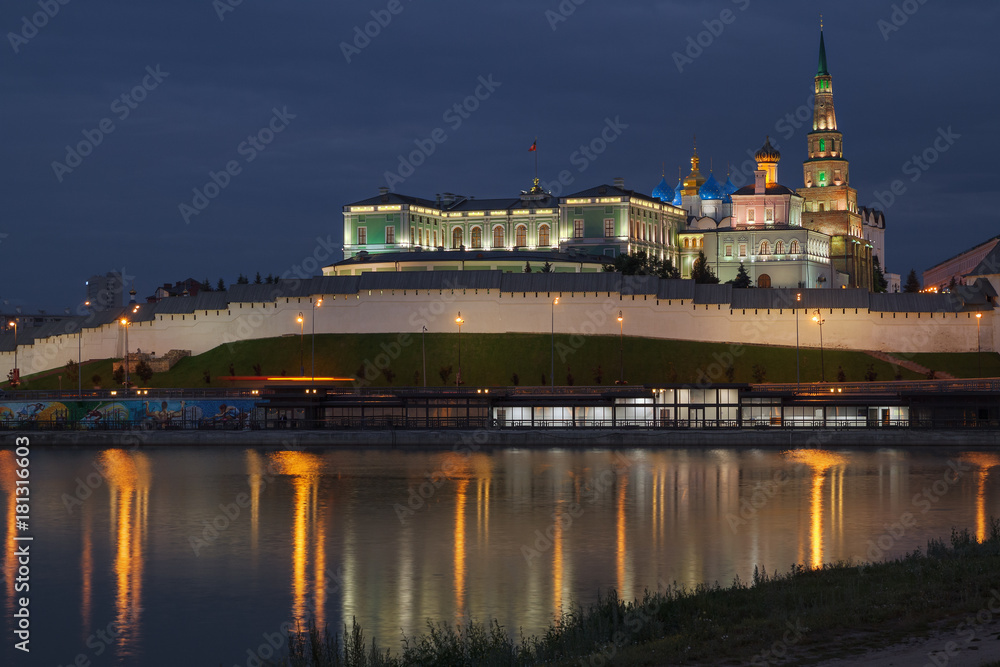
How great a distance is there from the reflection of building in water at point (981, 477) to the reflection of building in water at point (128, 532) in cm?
1442

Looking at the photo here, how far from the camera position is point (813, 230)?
113m

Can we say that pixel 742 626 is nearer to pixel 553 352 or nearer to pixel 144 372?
pixel 553 352

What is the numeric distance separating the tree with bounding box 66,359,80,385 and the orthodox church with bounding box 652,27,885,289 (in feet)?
187

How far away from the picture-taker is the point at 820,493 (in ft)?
106

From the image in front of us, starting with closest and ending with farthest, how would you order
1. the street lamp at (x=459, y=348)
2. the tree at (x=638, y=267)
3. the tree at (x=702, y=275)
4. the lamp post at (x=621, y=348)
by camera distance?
the street lamp at (x=459, y=348) → the lamp post at (x=621, y=348) → the tree at (x=638, y=267) → the tree at (x=702, y=275)

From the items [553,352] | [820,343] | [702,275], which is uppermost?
[702,275]

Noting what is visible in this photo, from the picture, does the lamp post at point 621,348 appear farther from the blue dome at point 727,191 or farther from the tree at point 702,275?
the blue dome at point 727,191

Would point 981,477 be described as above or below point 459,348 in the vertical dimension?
below

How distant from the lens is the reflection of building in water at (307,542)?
1970cm

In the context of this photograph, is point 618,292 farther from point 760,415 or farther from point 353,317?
point 760,415

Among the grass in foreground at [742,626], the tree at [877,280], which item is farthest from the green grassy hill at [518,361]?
the tree at [877,280]

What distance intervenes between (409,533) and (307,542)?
229 centimetres

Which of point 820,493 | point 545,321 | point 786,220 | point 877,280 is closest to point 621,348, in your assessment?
point 545,321

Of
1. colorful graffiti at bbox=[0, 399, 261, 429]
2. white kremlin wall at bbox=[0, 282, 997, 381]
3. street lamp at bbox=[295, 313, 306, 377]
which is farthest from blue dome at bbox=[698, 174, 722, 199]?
colorful graffiti at bbox=[0, 399, 261, 429]
